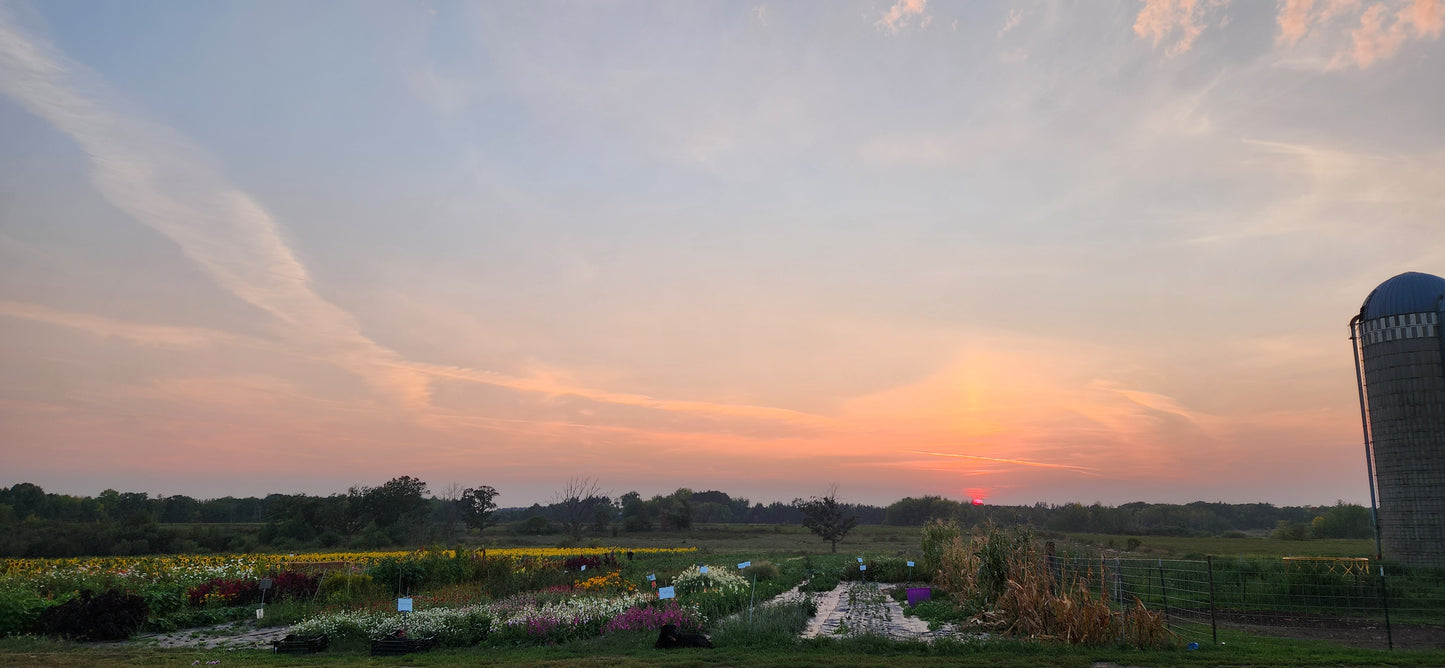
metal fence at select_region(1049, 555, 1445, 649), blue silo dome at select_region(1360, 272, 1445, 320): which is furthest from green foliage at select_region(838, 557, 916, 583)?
blue silo dome at select_region(1360, 272, 1445, 320)

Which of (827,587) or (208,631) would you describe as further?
(827,587)

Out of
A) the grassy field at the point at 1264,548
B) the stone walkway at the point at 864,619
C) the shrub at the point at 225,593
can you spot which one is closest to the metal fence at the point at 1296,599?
the stone walkway at the point at 864,619

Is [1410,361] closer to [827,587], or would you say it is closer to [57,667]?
[827,587]

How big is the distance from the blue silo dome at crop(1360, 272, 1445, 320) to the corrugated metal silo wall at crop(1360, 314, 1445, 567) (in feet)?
0.83

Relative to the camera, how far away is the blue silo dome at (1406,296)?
69.7 feet

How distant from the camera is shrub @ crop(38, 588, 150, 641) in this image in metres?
14.9

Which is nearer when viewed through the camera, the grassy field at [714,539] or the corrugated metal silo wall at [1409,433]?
the corrugated metal silo wall at [1409,433]

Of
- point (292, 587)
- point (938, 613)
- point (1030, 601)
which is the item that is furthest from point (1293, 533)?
point (292, 587)

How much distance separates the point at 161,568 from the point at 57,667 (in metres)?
15.1

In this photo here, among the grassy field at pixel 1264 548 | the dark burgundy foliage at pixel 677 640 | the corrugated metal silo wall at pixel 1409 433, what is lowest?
the grassy field at pixel 1264 548

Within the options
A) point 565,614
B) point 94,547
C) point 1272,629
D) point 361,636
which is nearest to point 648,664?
point 565,614

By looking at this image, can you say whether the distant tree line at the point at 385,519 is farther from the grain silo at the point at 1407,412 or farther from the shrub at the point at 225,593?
the shrub at the point at 225,593

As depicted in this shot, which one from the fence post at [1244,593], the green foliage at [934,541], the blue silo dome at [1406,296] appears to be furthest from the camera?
the green foliage at [934,541]

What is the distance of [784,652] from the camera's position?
12000 millimetres
